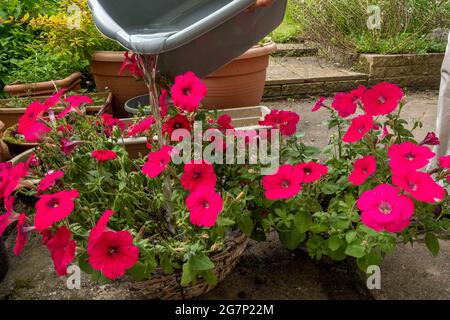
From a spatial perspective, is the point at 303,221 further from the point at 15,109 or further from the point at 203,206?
the point at 15,109

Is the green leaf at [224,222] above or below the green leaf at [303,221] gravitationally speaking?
above

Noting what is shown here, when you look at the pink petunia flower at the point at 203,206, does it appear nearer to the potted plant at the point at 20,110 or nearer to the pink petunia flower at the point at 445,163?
the pink petunia flower at the point at 445,163

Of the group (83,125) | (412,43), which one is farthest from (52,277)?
(412,43)

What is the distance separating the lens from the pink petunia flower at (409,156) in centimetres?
100

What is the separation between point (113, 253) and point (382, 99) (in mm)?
828

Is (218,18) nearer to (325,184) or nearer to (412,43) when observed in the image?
(325,184)

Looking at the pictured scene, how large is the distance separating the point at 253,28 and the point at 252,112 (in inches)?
48.7

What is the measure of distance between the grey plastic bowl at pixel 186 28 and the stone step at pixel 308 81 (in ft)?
6.94

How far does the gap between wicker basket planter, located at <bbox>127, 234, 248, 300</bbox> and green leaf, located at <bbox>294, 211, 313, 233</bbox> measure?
0.20 meters

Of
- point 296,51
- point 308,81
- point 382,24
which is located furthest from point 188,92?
point 296,51

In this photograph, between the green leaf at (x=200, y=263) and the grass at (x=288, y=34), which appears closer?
the green leaf at (x=200, y=263)

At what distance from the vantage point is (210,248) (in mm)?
1083

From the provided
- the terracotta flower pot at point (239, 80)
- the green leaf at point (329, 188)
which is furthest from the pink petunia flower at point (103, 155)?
the terracotta flower pot at point (239, 80)

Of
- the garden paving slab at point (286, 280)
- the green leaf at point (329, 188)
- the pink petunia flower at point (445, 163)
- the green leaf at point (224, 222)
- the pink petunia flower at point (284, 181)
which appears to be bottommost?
the garden paving slab at point (286, 280)
